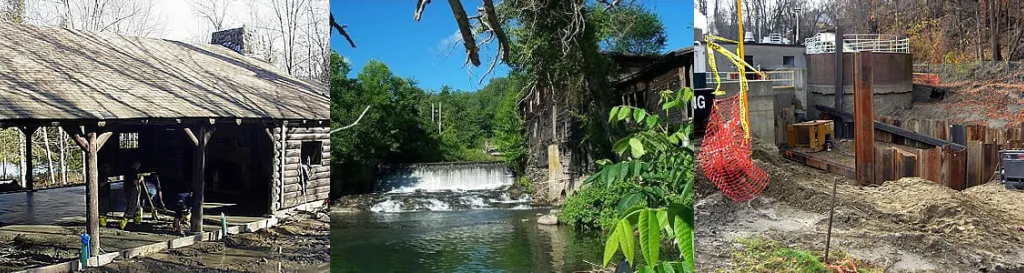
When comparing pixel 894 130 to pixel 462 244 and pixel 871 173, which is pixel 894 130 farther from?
pixel 462 244

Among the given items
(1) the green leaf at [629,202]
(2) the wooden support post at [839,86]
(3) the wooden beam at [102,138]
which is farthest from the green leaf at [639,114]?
(3) the wooden beam at [102,138]

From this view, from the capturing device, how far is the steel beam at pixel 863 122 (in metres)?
3.58

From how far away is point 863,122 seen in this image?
3604 mm

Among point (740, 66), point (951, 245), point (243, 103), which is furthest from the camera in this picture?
point (243, 103)

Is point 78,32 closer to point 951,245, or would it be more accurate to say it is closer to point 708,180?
point 708,180

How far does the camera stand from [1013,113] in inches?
144

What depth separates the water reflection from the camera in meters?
3.48

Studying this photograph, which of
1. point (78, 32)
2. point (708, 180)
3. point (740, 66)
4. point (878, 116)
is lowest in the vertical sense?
point (708, 180)

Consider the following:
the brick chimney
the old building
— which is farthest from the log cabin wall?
the old building

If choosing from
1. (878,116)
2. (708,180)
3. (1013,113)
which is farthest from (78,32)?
(1013,113)

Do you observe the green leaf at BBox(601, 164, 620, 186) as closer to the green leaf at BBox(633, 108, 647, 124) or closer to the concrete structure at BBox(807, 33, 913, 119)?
the green leaf at BBox(633, 108, 647, 124)

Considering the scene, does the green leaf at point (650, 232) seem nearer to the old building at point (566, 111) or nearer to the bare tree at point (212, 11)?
the old building at point (566, 111)

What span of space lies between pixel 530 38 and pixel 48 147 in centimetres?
250

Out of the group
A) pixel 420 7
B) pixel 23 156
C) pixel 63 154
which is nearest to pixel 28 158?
pixel 23 156
